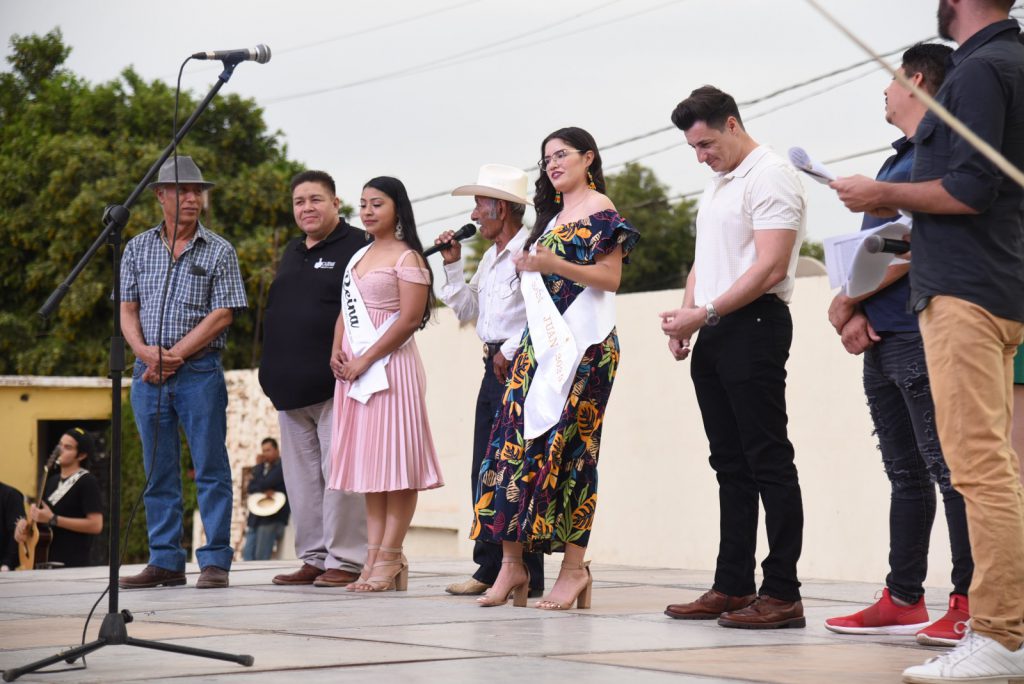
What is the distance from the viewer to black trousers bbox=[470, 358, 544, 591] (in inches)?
224

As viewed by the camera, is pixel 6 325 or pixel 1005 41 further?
pixel 6 325

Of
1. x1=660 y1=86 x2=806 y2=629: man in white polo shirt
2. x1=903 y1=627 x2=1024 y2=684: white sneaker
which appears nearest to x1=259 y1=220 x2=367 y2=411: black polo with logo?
x1=660 y1=86 x2=806 y2=629: man in white polo shirt

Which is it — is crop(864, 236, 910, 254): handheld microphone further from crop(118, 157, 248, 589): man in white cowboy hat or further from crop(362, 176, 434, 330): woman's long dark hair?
crop(118, 157, 248, 589): man in white cowboy hat

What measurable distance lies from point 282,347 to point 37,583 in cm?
168

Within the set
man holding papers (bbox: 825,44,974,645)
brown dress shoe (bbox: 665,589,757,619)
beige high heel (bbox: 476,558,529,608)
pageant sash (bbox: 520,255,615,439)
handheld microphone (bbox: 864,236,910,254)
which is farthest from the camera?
beige high heel (bbox: 476,558,529,608)

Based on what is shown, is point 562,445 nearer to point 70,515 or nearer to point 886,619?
point 886,619

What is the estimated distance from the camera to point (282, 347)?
6.41m

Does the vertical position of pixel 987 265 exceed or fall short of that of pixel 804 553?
it exceeds it

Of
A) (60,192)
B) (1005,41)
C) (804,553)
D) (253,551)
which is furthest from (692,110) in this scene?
(60,192)

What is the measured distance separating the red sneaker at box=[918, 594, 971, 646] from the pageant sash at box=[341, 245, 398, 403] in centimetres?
277

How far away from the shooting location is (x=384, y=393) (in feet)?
19.6

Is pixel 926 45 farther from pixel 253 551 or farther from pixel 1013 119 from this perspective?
pixel 253 551

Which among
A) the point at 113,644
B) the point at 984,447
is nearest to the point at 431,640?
the point at 113,644

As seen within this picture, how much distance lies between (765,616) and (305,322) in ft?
9.43
